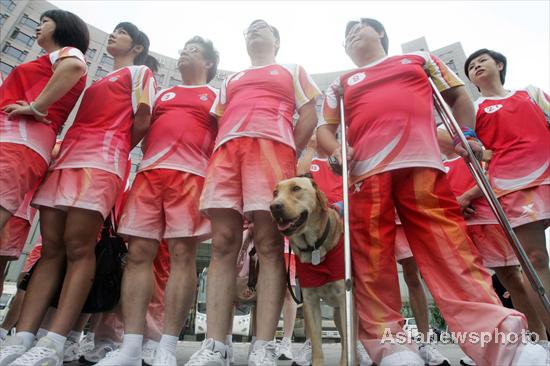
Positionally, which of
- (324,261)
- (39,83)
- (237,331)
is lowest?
(237,331)

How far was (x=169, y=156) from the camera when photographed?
2975 mm

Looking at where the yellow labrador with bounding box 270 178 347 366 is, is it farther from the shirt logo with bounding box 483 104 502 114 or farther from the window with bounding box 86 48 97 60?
the window with bounding box 86 48 97 60

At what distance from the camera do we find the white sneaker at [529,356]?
155cm

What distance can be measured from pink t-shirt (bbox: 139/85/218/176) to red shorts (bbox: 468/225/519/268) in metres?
2.71

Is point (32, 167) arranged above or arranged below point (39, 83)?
below

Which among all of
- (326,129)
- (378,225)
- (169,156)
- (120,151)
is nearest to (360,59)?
(326,129)

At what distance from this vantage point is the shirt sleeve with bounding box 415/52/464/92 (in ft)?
8.58

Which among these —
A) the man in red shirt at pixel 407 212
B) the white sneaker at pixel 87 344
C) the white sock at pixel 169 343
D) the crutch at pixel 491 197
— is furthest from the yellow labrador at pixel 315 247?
the white sneaker at pixel 87 344

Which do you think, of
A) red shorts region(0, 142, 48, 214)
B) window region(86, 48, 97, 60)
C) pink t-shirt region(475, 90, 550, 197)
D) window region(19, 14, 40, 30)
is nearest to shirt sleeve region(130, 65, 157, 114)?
red shorts region(0, 142, 48, 214)

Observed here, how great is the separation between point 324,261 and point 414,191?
924mm

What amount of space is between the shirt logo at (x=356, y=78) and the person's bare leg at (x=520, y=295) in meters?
2.23

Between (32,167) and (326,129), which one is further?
(326,129)

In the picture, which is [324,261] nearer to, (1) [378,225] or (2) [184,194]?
(1) [378,225]

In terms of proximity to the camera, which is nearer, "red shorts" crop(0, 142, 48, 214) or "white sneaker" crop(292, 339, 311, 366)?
"red shorts" crop(0, 142, 48, 214)
